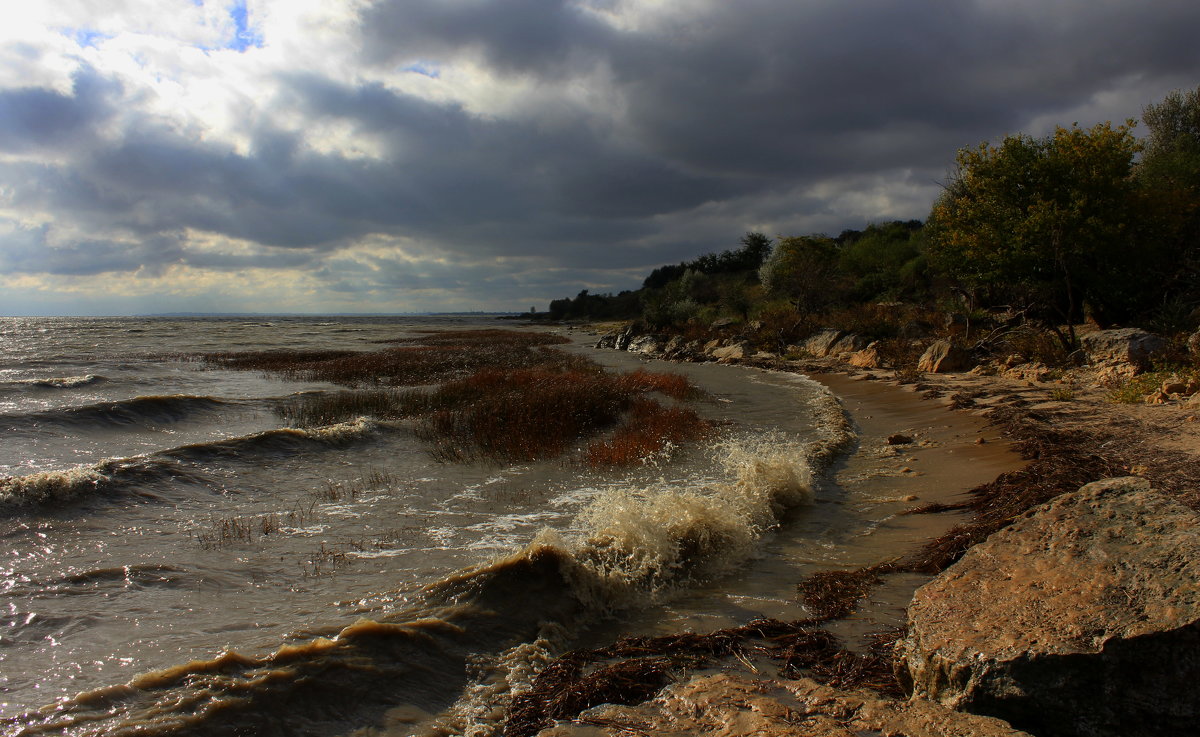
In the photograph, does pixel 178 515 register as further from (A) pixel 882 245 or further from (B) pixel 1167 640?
(A) pixel 882 245

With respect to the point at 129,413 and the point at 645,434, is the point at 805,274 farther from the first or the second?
the point at 129,413

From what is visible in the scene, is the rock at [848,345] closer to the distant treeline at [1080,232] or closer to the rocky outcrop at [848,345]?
the rocky outcrop at [848,345]

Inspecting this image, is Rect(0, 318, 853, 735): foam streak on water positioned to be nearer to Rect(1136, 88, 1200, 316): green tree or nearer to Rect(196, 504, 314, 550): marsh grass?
Rect(196, 504, 314, 550): marsh grass

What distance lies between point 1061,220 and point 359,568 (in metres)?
19.8

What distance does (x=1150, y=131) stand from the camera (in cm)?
3012

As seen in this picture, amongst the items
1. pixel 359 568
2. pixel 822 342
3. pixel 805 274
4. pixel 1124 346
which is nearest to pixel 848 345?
pixel 822 342

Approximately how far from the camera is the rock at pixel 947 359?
18.7 m

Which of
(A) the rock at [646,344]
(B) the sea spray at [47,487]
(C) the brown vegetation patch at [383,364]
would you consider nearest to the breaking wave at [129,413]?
(B) the sea spray at [47,487]

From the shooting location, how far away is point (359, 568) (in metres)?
6.20

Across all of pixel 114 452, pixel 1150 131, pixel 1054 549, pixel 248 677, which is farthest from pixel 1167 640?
pixel 1150 131

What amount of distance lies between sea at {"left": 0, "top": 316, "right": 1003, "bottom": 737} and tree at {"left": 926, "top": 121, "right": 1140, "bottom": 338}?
35.7ft

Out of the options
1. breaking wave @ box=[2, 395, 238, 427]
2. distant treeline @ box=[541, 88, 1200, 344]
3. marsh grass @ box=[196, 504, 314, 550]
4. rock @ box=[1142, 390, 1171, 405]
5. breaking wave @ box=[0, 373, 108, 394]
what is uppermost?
distant treeline @ box=[541, 88, 1200, 344]

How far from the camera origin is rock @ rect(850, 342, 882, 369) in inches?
893

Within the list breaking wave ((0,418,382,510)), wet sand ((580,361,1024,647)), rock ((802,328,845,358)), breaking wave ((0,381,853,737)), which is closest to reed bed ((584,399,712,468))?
wet sand ((580,361,1024,647))
